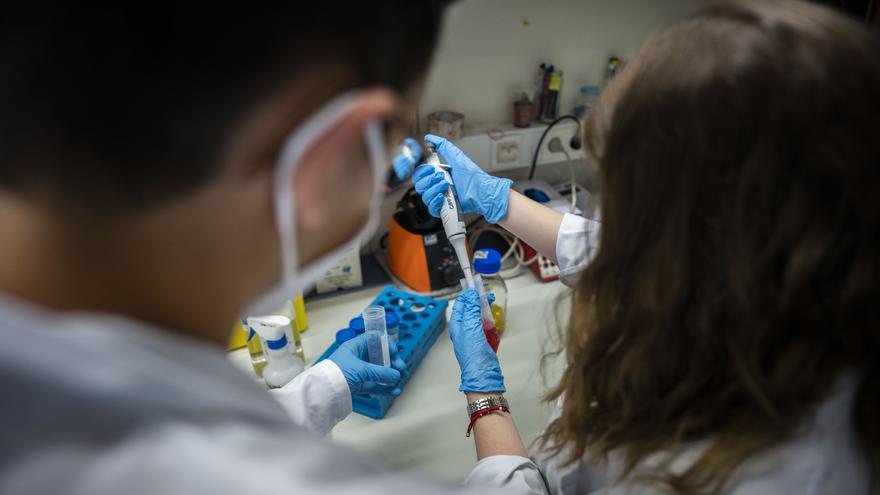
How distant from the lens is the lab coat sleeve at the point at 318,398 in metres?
0.95

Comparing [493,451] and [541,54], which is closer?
[493,451]

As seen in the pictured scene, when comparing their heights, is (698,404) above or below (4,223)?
below

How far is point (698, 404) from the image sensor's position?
2.20 feet

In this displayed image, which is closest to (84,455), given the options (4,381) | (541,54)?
(4,381)

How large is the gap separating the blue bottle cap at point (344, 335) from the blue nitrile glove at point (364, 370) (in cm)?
7

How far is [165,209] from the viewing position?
408 mm

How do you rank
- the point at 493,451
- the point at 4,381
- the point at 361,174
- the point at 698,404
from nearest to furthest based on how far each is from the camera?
the point at 4,381, the point at 361,174, the point at 698,404, the point at 493,451

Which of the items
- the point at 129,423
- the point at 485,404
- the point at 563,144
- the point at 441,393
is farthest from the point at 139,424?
the point at 563,144

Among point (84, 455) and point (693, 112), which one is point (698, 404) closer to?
point (693, 112)

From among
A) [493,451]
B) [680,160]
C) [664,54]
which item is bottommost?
[493,451]

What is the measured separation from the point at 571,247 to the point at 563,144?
26.1 inches

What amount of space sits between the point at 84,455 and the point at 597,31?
1651mm

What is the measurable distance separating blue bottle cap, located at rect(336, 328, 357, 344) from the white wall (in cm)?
65

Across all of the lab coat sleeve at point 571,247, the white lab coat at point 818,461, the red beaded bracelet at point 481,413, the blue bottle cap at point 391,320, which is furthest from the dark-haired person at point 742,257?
the blue bottle cap at point 391,320
